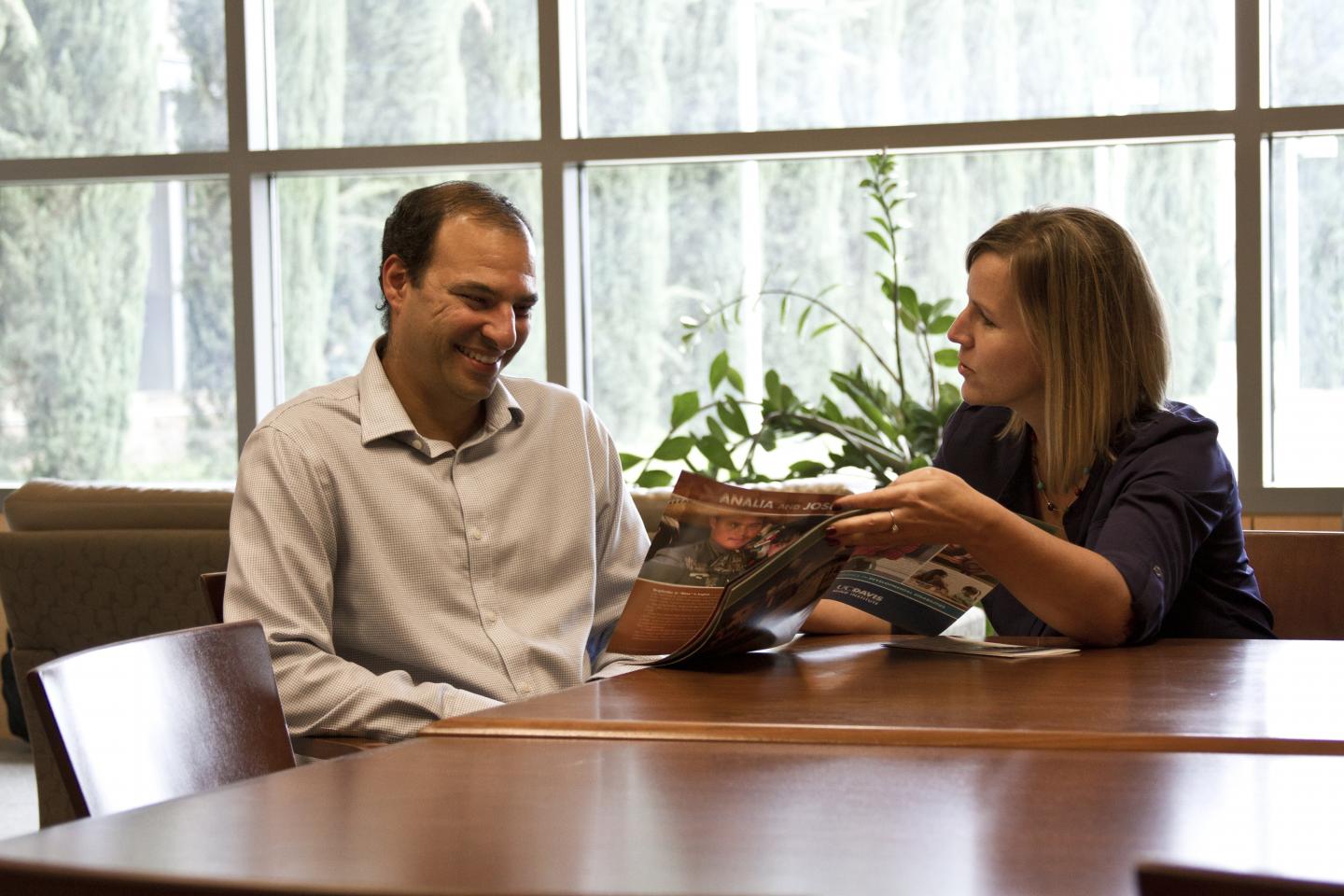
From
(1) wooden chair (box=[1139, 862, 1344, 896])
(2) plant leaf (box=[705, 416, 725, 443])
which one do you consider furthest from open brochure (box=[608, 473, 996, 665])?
(2) plant leaf (box=[705, 416, 725, 443])

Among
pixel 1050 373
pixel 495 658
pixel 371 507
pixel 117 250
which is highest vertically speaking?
pixel 117 250

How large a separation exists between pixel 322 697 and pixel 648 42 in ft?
11.7

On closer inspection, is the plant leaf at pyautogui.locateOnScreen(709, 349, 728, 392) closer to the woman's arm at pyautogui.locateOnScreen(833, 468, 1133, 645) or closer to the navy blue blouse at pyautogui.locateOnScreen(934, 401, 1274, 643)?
the navy blue blouse at pyautogui.locateOnScreen(934, 401, 1274, 643)

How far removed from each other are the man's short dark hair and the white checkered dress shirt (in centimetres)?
16

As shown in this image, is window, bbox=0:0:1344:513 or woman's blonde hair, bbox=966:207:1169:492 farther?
window, bbox=0:0:1344:513

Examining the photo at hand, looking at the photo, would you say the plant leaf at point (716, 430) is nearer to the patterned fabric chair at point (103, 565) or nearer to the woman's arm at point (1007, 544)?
the patterned fabric chair at point (103, 565)

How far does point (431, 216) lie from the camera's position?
7.00 ft

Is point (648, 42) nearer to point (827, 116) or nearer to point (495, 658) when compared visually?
point (827, 116)

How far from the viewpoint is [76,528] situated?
11.3 feet

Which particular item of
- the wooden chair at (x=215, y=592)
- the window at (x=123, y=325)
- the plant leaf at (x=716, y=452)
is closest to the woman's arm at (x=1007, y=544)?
the wooden chair at (x=215, y=592)

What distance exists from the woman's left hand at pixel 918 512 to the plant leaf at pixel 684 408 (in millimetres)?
2466

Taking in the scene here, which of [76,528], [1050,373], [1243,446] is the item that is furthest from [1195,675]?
[1243,446]

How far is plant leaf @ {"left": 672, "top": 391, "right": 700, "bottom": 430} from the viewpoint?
4066mm

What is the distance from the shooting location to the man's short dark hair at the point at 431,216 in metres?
2.13
